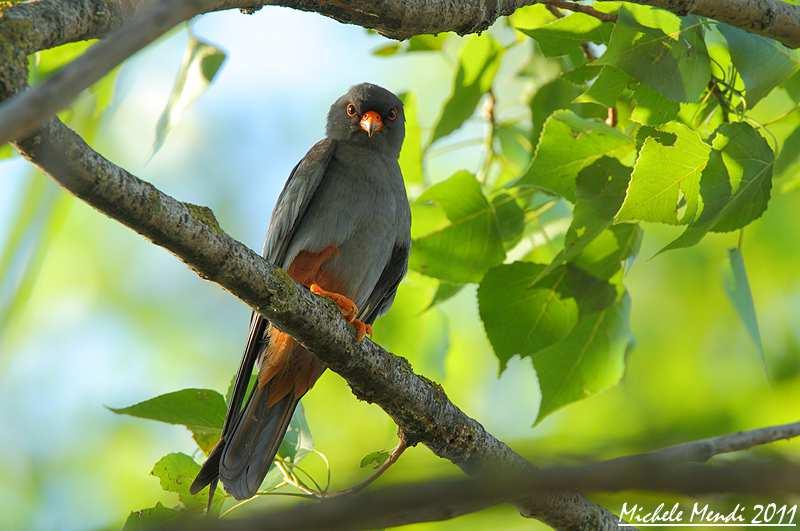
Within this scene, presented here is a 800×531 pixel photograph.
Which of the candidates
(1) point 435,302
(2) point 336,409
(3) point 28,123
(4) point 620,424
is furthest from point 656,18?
(2) point 336,409

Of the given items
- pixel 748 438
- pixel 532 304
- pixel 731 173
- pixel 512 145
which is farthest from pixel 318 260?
pixel 748 438

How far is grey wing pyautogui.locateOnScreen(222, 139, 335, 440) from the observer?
186 inches

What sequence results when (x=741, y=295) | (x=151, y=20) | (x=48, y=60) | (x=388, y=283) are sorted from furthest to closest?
1. (x=388, y=283)
2. (x=48, y=60)
3. (x=741, y=295)
4. (x=151, y=20)

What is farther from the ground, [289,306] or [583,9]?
[583,9]

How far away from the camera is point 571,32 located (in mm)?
4066

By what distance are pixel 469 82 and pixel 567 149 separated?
105 cm

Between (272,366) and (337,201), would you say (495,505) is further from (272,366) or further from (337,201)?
(337,201)

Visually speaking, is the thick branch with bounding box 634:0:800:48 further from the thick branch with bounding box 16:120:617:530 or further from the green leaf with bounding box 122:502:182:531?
the green leaf with bounding box 122:502:182:531

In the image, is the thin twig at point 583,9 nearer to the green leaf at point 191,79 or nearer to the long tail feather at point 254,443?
the green leaf at point 191,79

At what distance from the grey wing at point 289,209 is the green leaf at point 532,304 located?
3.88ft

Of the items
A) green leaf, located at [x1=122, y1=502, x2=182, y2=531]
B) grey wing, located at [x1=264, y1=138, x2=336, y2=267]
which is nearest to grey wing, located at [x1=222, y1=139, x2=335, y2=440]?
grey wing, located at [x1=264, y1=138, x2=336, y2=267]

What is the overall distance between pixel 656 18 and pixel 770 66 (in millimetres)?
513

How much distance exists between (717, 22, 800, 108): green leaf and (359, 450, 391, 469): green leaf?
6.68 ft

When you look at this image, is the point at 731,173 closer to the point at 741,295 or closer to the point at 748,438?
the point at 741,295
